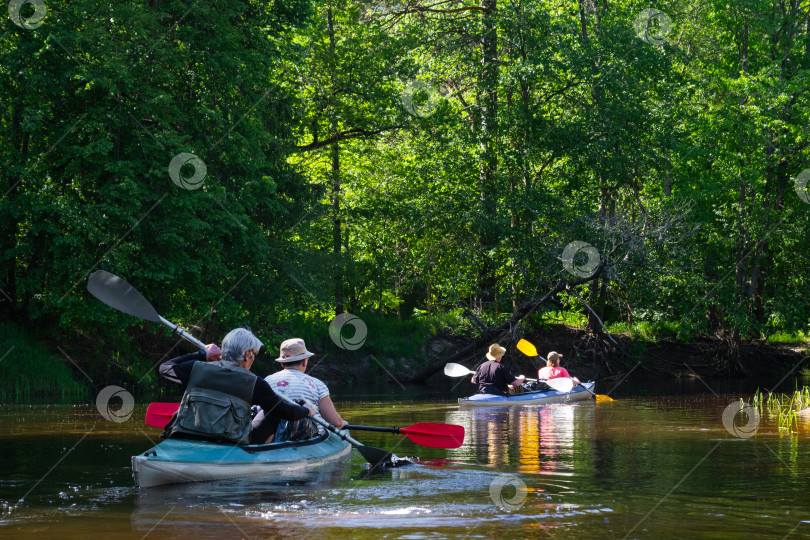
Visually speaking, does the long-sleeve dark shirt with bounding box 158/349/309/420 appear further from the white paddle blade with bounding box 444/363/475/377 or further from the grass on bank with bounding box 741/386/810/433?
the white paddle blade with bounding box 444/363/475/377

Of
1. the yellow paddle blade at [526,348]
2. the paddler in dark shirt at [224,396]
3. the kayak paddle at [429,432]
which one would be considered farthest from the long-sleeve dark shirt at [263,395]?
the yellow paddle blade at [526,348]

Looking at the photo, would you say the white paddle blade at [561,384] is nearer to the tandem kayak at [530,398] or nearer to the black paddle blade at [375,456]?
the tandem kayak at [530,398]

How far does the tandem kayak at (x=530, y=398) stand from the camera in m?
17.0

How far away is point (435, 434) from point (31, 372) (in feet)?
42.5

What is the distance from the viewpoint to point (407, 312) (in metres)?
34.2

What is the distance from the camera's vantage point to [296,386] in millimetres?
9039

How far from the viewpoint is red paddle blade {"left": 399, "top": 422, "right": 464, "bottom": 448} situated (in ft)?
31.5

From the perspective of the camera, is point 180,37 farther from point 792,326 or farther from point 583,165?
point 792,326

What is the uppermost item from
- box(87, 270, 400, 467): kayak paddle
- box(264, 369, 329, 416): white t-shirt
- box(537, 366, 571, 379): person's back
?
box(87, 270, 400, 467): kayak paddle

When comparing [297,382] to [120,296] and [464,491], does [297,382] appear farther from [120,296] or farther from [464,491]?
[120,296]

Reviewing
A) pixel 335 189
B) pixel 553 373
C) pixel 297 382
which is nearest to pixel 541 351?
pixel 553 373

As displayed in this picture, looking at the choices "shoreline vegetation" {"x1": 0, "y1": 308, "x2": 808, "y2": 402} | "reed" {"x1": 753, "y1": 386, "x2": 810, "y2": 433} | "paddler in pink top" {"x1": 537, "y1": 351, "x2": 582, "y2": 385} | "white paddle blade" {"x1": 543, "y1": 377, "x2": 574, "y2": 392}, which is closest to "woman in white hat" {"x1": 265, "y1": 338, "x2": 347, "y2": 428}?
"reed" {"x1": 753, "y1": 386, "x2": 810, "y2": 433}

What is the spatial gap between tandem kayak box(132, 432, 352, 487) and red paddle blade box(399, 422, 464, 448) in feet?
4.25

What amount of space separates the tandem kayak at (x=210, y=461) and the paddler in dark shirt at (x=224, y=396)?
12 cm
